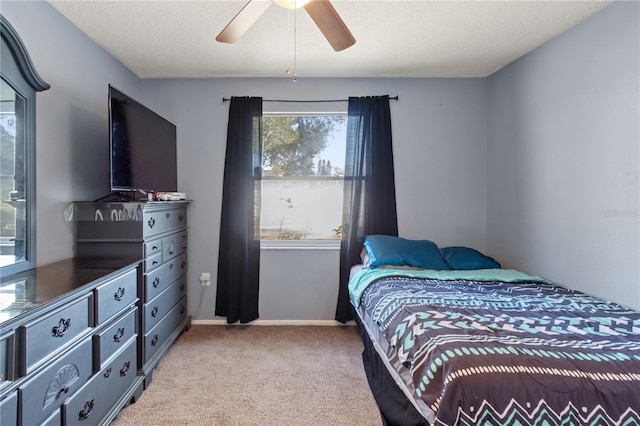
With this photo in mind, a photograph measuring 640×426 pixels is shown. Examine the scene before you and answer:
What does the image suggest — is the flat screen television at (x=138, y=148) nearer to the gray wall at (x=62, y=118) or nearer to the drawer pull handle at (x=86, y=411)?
the gray wall at (x=62, y=118)

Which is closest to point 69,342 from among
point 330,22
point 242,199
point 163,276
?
point 163,276

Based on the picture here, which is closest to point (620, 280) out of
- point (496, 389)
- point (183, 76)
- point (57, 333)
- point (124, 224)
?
point (496, 389)

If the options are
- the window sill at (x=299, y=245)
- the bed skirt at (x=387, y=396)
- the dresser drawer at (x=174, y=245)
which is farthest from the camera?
the window sill at (x=299, y=245)

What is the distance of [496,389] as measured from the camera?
1082mm

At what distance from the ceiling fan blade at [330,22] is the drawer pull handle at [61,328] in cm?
178

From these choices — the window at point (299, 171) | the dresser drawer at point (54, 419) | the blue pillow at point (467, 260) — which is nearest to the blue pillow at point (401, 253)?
the blue pillow at point (467, 260)

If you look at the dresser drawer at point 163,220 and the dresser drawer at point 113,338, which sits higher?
the dresser drawer at point 163,220

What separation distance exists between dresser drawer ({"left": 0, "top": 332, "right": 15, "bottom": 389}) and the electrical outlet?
1980 mm

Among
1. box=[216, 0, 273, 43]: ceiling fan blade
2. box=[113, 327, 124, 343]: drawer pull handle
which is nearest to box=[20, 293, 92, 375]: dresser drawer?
box=[113, 327, 124, 343]: drawer pull handle

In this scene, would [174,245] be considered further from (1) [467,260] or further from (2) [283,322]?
(1) [467,260]

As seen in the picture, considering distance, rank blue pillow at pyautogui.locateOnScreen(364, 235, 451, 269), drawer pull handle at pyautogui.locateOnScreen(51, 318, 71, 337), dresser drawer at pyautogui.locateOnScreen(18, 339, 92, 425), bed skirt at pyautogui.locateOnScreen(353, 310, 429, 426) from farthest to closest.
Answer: blue pillow at pyautogui.locateOnScreen(364, 235, 451, 269) < bed skirt at pyautogui.locateOnScreen(353, 310, 429, 426) < drawer pull handle at pyautogui.locateOnScreen(51, 318, 71, 337) < dresser drawer at pyautogui.locateOnScreen(18, 339, 92, 425)

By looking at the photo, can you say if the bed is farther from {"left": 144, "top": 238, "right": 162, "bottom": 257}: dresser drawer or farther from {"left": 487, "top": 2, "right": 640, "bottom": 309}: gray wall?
{"left": 144, "top": 238, "right": 162, "bottom": 257}: dresser drawer

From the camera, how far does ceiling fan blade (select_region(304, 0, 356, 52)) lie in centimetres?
142

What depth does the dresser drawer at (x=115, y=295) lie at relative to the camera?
1.54 m
